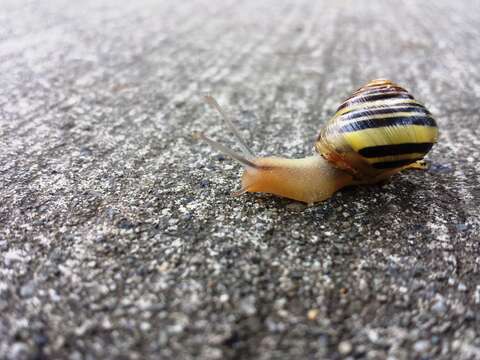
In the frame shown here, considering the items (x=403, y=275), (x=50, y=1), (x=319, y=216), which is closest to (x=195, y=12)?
(x=50, y=1)

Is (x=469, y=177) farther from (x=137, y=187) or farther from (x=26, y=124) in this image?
(x=26, y=124)

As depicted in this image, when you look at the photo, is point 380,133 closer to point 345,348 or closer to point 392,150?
point 392,150

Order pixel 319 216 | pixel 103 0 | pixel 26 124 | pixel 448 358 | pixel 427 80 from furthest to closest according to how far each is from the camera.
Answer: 1. pixel 103 0
2. pixel 427 80
3. pixel 26 124
4. pixel 319 216
5. pixel 448 358

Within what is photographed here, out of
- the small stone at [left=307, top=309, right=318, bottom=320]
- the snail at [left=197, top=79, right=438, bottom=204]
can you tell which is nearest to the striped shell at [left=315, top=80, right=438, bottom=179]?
the snail at [left=197, top=79, right=438, bottom=204]

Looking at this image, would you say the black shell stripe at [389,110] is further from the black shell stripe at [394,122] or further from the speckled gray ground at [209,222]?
the speckled gray ground at [209,222]

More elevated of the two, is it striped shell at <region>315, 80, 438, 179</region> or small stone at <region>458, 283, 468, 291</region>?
striped shell at <region>315, 80, 438, 179</region>

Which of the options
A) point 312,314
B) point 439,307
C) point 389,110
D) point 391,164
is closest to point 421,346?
point 439,307

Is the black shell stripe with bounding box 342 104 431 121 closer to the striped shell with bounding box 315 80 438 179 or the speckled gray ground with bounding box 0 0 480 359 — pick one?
the striped shell with bounding box 315 80 438 179

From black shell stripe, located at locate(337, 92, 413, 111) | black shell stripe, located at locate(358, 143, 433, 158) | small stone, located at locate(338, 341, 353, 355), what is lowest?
small stone, located at locate(338, 341, 353, 355)
